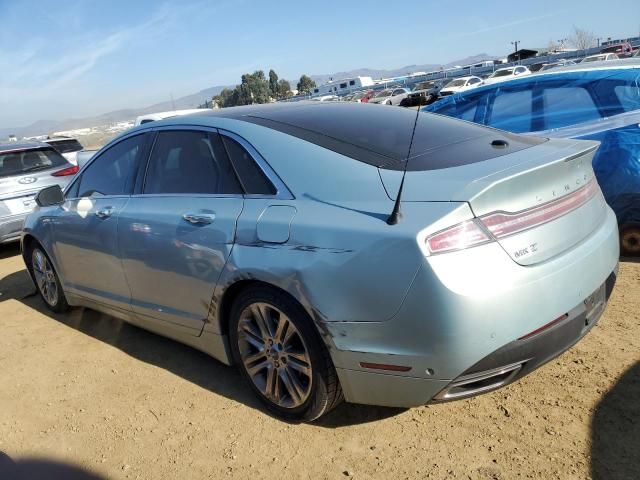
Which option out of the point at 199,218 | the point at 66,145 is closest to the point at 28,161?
the point at 199,218

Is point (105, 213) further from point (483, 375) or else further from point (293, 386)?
point (483, 375)

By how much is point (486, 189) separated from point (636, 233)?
2.96 metres

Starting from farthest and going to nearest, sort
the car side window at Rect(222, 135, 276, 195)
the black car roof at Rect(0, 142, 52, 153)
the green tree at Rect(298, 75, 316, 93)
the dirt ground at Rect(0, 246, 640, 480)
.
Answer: the green tree at Rect(298, 75, 316, 93)
the black car roof at Rect(0, 142, 52, 153)
the car side window at Rect(222, 135, 276, 195)
the dirt ground at Rect(0, 246, 640, 480)

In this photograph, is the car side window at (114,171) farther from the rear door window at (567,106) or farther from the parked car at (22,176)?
the rear door window at (567,106)

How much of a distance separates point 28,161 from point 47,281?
3.45 meters

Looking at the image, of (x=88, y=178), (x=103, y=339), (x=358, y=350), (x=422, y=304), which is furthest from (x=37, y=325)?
A: (x=422, y=304)

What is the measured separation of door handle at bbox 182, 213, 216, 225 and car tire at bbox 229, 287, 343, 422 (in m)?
0.44

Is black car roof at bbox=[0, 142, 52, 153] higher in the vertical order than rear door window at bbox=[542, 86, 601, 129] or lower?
higher

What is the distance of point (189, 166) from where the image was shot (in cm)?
317

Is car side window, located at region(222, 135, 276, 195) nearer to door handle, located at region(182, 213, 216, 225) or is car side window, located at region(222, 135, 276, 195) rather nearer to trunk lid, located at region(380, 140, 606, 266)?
door handle, located at region(182, 213, 216, 225)

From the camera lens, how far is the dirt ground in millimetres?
2291

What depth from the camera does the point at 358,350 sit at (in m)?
2.22

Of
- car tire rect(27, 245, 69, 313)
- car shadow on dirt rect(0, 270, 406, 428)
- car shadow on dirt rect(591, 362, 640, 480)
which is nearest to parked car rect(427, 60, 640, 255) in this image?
car shadow on dirt rect(591, 362, 640, 480)

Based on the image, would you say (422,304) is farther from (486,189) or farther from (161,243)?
(161,243)
